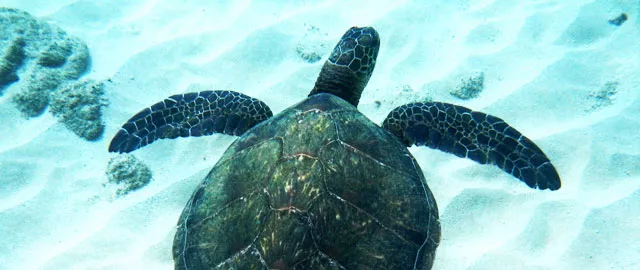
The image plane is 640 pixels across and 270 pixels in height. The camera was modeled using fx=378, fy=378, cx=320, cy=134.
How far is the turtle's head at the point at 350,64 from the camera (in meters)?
3.62

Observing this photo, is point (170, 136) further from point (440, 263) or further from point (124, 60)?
point (440, 263)

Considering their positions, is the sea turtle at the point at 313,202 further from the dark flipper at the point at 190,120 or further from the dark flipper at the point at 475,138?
the dark flipper at the point at 190,120

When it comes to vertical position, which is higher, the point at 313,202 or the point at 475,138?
the point at 313,202

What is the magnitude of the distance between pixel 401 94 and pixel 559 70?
2016mm

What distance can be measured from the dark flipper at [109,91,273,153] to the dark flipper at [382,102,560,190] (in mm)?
1420

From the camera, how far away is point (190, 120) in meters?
3.88

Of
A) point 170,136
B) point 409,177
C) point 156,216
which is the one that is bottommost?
point 156,216

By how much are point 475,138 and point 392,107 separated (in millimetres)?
1232

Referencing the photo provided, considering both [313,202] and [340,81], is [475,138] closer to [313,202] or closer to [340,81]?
[340,81]

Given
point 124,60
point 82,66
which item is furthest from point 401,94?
point 82,66

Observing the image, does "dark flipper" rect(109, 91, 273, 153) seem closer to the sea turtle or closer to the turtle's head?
the turtle's head

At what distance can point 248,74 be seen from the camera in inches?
200

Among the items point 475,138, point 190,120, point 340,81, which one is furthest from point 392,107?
point 190,120

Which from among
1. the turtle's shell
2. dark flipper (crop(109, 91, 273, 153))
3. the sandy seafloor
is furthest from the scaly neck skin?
the turtle's shell
